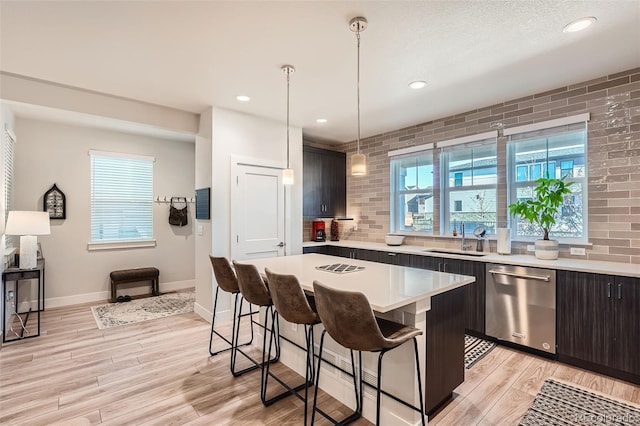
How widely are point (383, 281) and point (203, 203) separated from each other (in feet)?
→ 9.19

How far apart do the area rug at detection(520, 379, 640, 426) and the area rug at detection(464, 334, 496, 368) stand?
581 mm

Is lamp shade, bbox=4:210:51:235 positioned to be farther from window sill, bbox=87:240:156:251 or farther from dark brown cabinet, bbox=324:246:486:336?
dark brown cabinet, bbox=324:246:486:336

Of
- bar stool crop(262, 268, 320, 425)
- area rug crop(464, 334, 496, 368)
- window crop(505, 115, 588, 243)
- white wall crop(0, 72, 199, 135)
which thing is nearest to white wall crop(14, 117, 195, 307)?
white wall crop(0, 72, 199, 135)

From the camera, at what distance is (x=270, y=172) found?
173 inches

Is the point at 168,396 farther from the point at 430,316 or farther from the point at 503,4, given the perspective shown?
the point at 503,4

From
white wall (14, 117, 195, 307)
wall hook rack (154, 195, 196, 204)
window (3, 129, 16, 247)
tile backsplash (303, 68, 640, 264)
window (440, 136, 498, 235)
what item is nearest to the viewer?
tile backsplash (303, 68, 640, 264)

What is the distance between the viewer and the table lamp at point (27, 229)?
332cm

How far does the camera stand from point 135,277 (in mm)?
4809

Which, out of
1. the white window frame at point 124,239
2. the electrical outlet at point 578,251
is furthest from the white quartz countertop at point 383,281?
the white window frame at point 124,239

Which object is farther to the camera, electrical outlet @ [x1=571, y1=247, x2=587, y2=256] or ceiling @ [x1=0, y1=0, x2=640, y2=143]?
electrical outlet @ [x1=571, y1=247, x2=587, y2=256]

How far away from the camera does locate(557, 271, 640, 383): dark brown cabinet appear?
246cm

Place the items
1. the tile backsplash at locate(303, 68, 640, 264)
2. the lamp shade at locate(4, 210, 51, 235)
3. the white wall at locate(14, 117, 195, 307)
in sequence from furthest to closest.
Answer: the white wall at locate(14, 117, 195, 307) → the lamp shade at locate(4, 210, 51, 235) → the tile backsplash at locate(303, 68, 640, 264)

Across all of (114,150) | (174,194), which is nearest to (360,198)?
(174,194)

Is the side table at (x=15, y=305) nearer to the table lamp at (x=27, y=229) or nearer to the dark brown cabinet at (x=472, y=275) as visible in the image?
the table lamp at (x=27, y=229)
